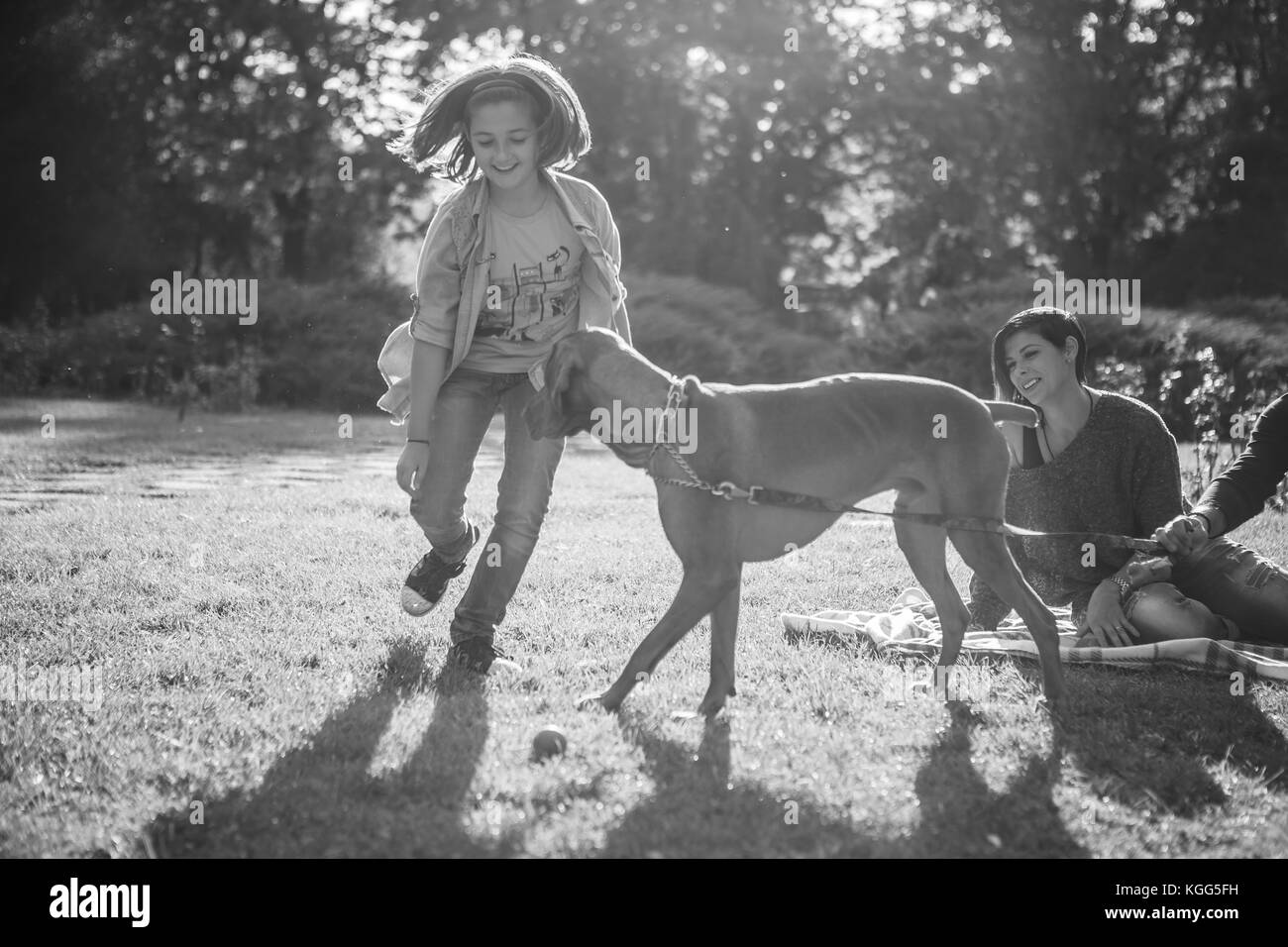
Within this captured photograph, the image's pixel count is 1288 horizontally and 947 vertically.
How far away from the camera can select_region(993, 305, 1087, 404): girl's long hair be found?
4707mm

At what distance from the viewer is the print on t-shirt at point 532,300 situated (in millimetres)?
4496

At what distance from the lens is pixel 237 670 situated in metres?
4.27

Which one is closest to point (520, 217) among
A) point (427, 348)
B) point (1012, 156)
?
point (427, 348)

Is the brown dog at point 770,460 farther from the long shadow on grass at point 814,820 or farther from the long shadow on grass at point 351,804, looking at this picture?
the long shadow on grass at point 351,804

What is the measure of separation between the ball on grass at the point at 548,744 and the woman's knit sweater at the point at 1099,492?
215cm

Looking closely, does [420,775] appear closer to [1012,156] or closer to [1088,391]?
[1088,391]

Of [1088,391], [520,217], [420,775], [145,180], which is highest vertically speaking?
[145,180]

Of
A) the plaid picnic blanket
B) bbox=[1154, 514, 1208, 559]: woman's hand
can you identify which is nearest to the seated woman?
the plaid picnic blanket

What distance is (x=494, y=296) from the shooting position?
4480 millimetres

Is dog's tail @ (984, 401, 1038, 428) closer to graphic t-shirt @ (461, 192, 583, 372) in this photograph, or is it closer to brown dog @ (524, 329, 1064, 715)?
Answer: brown dog @ (524, 329, 1064, 715)

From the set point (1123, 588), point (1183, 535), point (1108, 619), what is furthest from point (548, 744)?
point (1123, 588)

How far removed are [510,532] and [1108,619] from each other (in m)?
2.56

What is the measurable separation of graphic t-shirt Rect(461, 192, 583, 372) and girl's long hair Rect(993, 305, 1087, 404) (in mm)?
1853

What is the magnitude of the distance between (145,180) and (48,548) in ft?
63.0
